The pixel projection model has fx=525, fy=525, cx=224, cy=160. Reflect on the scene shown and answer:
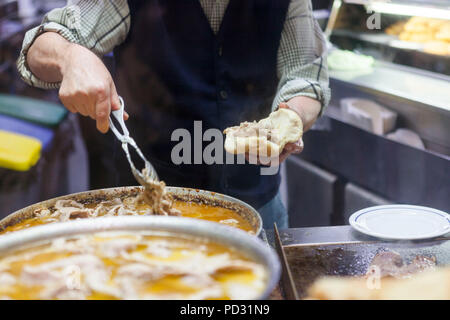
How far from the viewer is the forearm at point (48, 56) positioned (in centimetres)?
181

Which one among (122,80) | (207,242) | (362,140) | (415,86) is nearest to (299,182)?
(362,140)

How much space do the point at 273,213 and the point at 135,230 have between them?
4.30 ft

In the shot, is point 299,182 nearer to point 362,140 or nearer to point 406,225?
point 362,140

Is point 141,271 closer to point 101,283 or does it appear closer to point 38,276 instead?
point 101,283

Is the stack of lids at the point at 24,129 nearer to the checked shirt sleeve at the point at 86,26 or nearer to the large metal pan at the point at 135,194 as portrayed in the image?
the checked shirt sleeve at the point at 86,26

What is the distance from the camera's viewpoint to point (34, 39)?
193cm

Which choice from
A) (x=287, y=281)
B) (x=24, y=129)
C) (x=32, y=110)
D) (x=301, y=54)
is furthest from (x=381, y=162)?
(x=32, y=110)

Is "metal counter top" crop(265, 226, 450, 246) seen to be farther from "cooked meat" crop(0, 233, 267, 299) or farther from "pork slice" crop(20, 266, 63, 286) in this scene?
"pork slice" crop(20, 266, 63, 286)

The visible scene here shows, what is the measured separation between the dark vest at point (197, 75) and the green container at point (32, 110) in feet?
7.09

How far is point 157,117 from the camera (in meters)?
2.29

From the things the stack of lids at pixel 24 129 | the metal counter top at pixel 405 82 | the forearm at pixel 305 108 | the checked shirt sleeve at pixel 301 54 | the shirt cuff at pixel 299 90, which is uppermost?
the checked shirt sleeve at pixel 301 54

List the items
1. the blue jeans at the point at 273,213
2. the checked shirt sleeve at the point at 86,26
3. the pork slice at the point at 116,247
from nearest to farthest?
1. the pork slice at the point at 116,247
2. the checked shirt sleeve at the point at 86,26
3. the blue jeans at the point at 273,213

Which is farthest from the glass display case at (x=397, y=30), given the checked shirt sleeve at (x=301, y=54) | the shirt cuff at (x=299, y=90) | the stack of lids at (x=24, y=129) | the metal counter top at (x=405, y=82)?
the stack of lids at (x=24, y=129)
